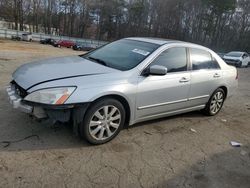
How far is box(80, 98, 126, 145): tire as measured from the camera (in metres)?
3.67

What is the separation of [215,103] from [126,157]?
2.94 metres

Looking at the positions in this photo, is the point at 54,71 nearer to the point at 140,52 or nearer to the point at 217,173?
the point at 140,52

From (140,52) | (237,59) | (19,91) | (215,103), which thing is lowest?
(237,59)

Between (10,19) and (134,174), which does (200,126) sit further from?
(10,19)

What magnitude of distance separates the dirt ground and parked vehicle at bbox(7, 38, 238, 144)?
31 cm

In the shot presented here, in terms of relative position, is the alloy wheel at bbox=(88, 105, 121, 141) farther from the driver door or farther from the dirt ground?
the driver door

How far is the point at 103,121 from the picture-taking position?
384 centimetres

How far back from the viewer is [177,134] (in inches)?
182

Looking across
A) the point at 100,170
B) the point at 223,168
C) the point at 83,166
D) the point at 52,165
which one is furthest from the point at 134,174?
the point at 223,168

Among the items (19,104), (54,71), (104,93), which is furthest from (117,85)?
(19,104)

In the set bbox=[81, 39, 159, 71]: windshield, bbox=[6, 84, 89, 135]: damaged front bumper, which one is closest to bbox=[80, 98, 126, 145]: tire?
bbox=[6, 84, 89, 135]: damaged front bumper

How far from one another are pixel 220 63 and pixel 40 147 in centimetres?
408

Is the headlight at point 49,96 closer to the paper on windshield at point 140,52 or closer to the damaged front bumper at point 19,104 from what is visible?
the damaged front bumper at point 19,104

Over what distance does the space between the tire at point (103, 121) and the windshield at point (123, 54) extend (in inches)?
26.0
